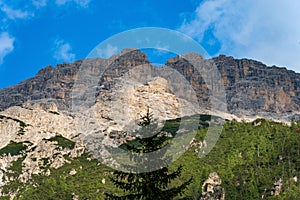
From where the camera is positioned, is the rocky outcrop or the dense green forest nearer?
the rocky outcrop

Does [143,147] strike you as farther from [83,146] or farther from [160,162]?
[83,146]

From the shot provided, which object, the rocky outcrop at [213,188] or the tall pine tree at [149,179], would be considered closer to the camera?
the tall pine tree at [149,179]

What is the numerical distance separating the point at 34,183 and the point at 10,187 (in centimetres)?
841

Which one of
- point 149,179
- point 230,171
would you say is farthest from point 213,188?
point 149,179

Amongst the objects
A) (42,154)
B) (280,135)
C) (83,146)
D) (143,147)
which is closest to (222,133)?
(280,135)

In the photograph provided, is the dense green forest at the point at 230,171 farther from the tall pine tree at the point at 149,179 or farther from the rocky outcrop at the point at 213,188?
the tall pine tree at the point at 149,179


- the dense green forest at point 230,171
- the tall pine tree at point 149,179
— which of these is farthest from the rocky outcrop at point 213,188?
the tall pine tree at point 149,179

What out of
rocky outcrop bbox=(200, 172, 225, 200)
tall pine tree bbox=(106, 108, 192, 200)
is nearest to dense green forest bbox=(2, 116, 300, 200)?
rocky outcrop bbox=(200, 172, 225, 200)

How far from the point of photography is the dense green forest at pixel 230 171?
11762 cm

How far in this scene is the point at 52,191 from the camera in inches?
5305

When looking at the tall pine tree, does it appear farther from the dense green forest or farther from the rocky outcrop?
the rocky outcrop

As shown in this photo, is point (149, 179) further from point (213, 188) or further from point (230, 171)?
point (230, 171)

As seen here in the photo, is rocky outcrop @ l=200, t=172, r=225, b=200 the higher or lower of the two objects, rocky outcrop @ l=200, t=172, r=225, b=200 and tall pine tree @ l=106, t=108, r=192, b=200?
the higher

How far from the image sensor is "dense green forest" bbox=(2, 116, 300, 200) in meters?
118
